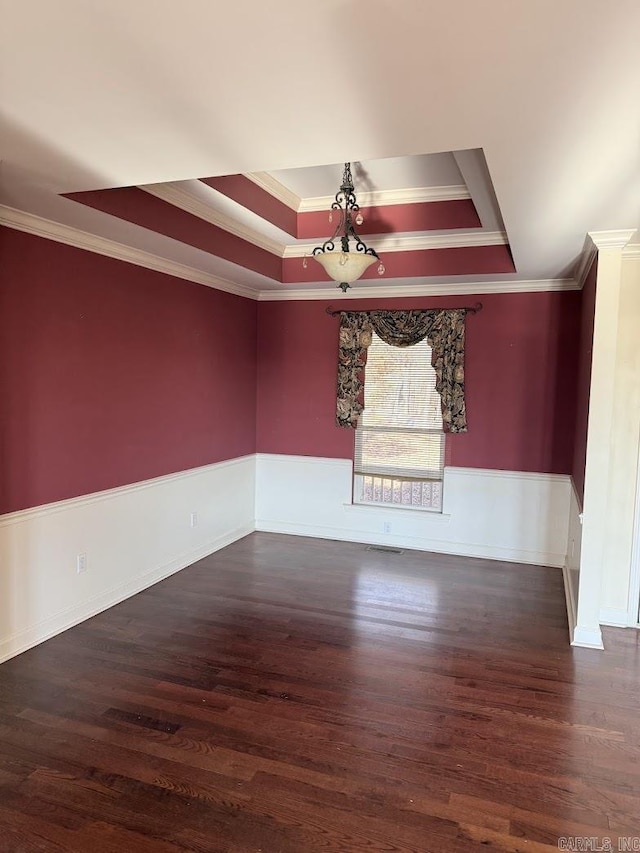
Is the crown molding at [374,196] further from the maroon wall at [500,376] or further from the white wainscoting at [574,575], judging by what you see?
the white wainscoting at [574,575]

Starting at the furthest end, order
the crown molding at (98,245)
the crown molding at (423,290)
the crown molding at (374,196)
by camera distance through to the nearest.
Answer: the crown molding at (423,290), the crown molding at (374,196), the crown molding at (98,245)

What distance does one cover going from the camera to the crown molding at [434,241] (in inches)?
174

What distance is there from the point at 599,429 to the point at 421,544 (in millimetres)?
2431

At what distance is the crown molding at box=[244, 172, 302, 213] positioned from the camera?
12.6ft

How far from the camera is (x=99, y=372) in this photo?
3805 millimetres

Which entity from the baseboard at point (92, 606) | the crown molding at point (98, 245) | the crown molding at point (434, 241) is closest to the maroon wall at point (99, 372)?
the crown molding at point (98, 245)

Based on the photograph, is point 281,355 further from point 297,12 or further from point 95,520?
point 297,12

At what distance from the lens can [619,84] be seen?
1.70 m

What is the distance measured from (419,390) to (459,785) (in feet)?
12.0

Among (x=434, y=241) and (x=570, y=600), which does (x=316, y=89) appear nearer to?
(x=434, y=241)

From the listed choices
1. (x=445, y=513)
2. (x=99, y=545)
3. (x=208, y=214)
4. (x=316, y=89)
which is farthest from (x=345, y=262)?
(x=445, y=513)

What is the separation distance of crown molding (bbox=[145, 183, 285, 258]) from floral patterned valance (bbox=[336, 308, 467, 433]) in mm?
1072

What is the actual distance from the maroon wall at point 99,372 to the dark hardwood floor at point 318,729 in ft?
3.45

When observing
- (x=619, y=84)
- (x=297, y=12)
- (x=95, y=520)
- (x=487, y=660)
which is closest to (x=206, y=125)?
(x=297, y=12)
